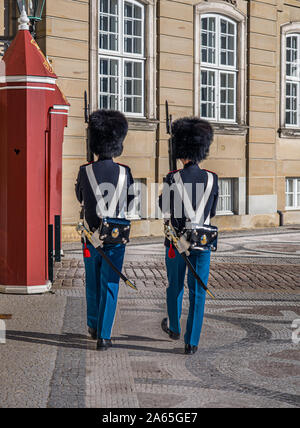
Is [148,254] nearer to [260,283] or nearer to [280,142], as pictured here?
[260,283]

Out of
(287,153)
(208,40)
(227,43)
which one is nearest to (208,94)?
(208,40)

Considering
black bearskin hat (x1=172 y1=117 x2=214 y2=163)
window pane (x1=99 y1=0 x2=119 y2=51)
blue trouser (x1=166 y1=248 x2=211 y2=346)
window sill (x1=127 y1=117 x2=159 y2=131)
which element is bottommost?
blue trouser (x1=166 y1=248 x2=211 y2=346)

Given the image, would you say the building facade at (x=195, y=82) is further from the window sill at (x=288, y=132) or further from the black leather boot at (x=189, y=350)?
the black leather boot at (x=189, y=350)

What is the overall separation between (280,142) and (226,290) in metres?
10.5

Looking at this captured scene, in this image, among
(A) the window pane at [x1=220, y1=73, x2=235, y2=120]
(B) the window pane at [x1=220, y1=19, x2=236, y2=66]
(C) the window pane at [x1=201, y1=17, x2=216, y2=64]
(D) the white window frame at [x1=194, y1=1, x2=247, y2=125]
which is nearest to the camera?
(D) the white window frame at [x1=194, y1=1, x2=247, y2=125]

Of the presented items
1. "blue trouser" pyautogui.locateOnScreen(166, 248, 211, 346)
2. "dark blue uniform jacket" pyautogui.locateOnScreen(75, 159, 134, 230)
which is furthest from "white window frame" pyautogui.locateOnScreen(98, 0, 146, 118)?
"blue trouser" pyautogui.locateOnScreen(166, 248, 211, 346)

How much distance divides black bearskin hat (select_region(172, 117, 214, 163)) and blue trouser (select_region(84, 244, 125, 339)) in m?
0.89

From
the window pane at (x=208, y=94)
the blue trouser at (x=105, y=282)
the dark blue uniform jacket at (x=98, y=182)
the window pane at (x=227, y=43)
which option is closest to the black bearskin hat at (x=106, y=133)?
the dark blue uniform jacket at (x=98, y=182)

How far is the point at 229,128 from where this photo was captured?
17.8 meters

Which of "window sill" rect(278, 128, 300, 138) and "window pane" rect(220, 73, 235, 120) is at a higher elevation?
"window pane" rect(220, 73, 235, 120)

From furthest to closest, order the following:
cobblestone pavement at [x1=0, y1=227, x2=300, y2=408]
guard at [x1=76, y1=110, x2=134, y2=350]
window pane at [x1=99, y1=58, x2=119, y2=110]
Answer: window pane at [x1=99, y1=58, x2=119, y2=110] → guard at [x1=76, y1=110, x2=134, y2=350] → cobblestone pavement at [x1=0, y1=227, x2=300, y2=408]

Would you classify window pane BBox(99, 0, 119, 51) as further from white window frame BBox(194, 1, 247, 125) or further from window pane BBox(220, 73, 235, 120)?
window pane BBox(220, 73, 235, 120)

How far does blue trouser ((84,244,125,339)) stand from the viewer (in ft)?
20.1

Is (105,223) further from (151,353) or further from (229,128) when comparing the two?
(229,128)
